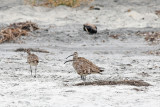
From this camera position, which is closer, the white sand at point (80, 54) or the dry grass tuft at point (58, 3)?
the white sand at point (80, 54)

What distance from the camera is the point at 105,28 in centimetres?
1792

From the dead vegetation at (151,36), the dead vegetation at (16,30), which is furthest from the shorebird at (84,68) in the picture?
the dead vegetation at (151,36)

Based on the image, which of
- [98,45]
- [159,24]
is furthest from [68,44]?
[159,24]

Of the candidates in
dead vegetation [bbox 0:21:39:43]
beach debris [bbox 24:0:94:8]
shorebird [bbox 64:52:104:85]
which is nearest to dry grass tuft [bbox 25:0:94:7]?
beach debris [bbox 24:0:94:8]

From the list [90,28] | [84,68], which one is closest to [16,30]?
[90,28]

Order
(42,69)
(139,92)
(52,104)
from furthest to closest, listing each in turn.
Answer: (42,69), (139,92), (52,104)

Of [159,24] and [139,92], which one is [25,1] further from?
[139,92]

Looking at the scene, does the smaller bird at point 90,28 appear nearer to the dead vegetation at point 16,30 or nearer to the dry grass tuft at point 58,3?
the dead vegetation at point 16,30

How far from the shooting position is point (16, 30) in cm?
1692

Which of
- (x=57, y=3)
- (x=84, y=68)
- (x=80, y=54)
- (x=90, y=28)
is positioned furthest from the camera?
(x=57, y=3)

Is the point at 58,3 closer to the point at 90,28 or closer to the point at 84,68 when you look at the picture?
the point at 90,28

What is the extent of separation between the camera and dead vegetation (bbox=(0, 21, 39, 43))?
16266 mm

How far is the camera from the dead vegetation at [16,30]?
16.3 metres

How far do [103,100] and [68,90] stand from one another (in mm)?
946
